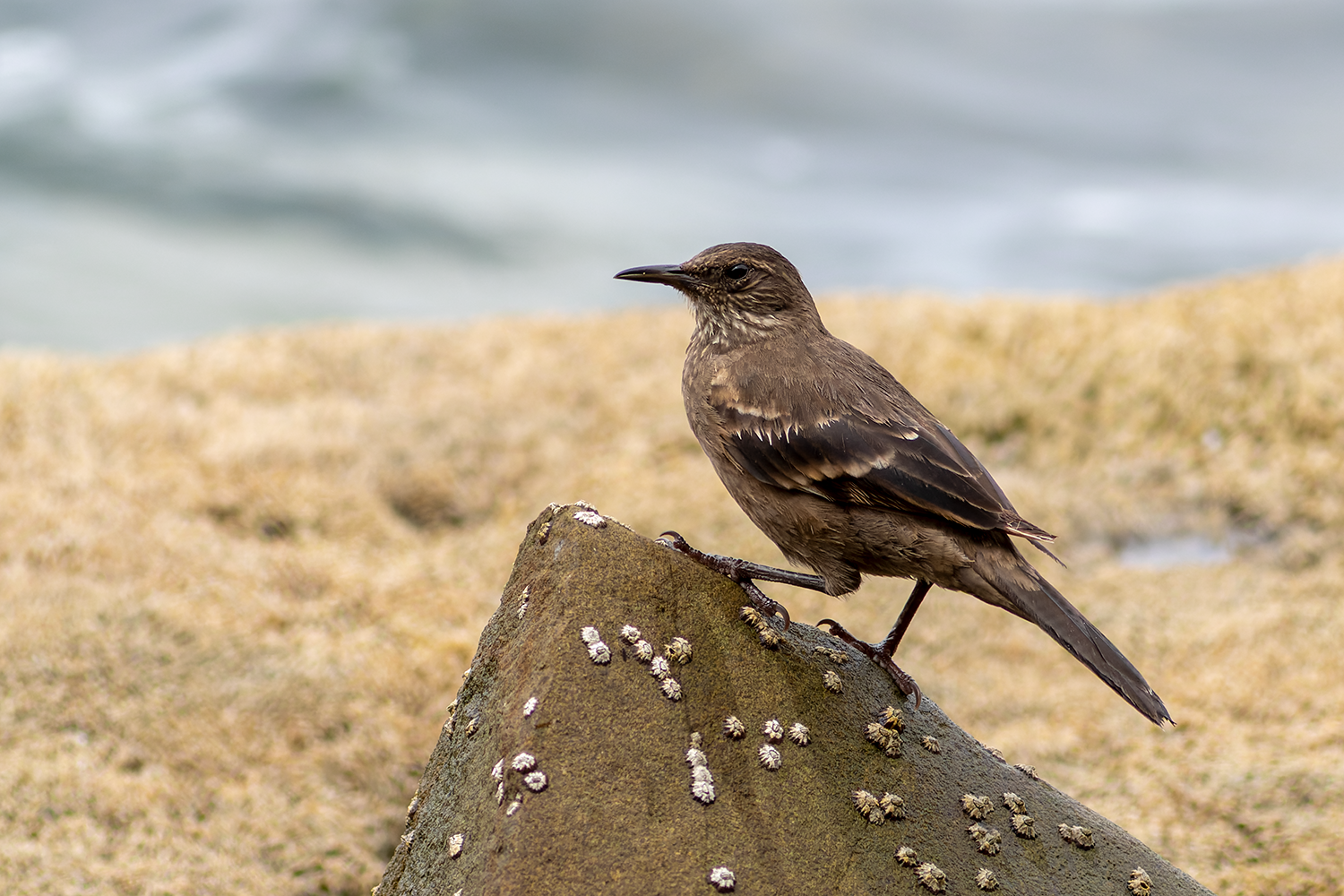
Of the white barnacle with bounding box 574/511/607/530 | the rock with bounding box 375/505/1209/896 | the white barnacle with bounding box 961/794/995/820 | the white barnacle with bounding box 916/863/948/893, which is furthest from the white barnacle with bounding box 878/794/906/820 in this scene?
the white barnacle with bounding box 574/511/607/530

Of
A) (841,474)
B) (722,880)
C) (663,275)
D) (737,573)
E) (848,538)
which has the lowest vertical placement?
(722,880)

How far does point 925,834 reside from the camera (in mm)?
4797

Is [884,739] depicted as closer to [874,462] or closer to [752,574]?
[752,574]

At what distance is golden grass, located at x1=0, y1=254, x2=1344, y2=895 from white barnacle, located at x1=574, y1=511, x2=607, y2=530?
421 centimetres

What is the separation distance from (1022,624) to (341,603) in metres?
7.42

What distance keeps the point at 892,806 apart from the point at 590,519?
1920mm

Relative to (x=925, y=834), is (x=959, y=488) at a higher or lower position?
higher

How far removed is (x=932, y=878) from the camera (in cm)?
459

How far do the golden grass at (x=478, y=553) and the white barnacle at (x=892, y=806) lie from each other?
3.57 metres

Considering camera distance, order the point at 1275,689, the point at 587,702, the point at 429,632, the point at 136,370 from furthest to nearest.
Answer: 1. the point at 136,370
2. the point at 429,632
3. the point at 1275,689
4. the point at 587,702

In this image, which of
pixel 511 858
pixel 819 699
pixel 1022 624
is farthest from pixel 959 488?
pixel 1022 624

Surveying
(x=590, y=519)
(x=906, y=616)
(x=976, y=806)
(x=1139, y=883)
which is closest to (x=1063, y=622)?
(x=906, y=616)

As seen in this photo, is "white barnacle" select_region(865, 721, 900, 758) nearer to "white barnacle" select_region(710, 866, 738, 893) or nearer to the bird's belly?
the bird's belly

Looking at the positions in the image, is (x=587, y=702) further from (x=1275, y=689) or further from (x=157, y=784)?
(x=1275, y=689)
